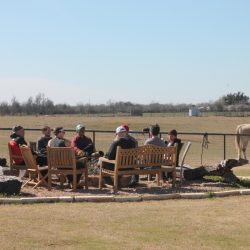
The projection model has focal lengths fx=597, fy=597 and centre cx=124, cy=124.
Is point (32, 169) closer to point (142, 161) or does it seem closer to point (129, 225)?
point (142, 161)

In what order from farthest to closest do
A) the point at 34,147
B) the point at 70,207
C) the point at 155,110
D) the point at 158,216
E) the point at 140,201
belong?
the point at 155,110 < the point at 34,147 < the point at 140,201 < the point at 70,207 < the point at 158,216

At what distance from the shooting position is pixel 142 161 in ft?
39.3

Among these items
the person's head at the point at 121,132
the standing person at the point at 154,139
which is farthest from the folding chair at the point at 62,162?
the standing person at the point at 154,139

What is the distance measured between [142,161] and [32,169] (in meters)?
2.23

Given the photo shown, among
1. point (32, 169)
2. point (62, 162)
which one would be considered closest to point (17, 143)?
point (32, 169)

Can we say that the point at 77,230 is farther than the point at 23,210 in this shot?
No

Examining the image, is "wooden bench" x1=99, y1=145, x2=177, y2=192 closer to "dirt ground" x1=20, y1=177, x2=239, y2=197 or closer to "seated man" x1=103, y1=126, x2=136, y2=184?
"seated man" x1=103, y1=126, x2=136, y2=184

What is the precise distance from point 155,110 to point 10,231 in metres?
110

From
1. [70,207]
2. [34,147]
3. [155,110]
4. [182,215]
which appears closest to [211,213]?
[182,215]

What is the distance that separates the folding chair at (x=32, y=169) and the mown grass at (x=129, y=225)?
225 centimetres

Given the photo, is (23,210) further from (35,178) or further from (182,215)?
(35,178)

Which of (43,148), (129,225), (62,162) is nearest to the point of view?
(129,225)

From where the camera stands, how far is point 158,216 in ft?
29.3

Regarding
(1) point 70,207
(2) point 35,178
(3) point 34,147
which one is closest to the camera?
(1) point 70,207
